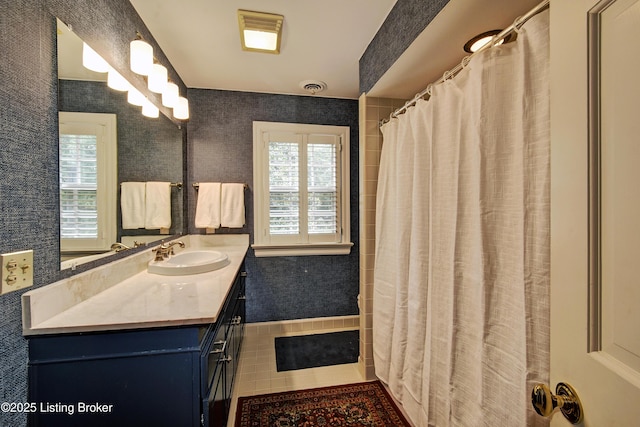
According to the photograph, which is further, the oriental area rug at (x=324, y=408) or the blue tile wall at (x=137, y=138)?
the oriental area rug at (x=324, y=408)

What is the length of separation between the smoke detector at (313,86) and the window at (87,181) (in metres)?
1.50

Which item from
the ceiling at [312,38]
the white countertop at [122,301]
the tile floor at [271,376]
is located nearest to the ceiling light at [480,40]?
the ceiling at [312,38]

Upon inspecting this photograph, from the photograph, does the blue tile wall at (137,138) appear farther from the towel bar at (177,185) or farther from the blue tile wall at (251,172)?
the blue tile wall at (251,172)

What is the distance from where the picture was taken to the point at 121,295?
3.67ft

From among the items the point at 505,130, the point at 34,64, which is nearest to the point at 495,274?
the point at 505,130

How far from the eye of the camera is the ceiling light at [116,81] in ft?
4.02

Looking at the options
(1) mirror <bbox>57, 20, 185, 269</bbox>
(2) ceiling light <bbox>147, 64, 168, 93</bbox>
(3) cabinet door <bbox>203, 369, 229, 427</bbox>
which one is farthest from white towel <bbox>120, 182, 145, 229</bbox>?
(3) cabinet door <bbox>203, 369, 229, 427</bbox>

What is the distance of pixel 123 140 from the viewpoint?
4.49 feet

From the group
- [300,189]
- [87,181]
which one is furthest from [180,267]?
[300,189]

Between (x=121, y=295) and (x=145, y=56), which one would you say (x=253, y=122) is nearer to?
(x=145, y=56)

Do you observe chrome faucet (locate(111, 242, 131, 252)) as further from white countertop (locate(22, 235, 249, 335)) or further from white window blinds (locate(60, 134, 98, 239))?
white window blinds (locate(60, 134, 98, 239))

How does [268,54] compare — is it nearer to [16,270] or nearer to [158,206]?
[158,206]

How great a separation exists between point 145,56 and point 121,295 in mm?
1263

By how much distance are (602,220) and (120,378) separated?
4.57 feet
